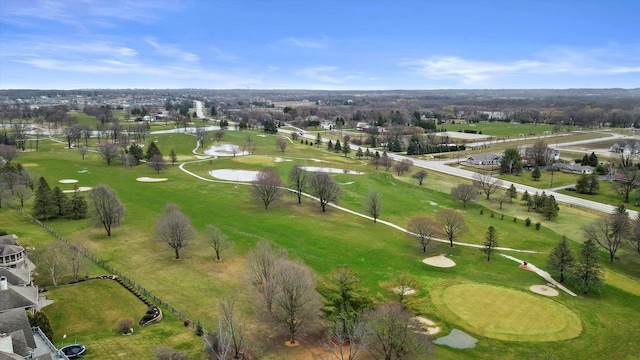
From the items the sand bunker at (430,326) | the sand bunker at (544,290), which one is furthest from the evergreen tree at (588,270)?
the sand bunker at (430,326)

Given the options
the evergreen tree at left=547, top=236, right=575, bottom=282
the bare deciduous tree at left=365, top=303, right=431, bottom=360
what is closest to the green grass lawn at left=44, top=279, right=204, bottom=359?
the bare deciduous tree at left=365, top=303, right=431, bottom=360

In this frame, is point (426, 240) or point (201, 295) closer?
point (201, 295)

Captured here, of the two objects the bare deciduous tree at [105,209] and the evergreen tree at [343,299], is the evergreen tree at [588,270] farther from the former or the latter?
the bare deciduous tree at [105,209]

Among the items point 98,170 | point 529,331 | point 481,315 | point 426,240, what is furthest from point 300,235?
point 98,170

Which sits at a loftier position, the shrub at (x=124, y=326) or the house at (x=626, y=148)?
the house at (x=626, y=148)

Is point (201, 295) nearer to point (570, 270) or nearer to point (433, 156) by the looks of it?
point (570, 270)
